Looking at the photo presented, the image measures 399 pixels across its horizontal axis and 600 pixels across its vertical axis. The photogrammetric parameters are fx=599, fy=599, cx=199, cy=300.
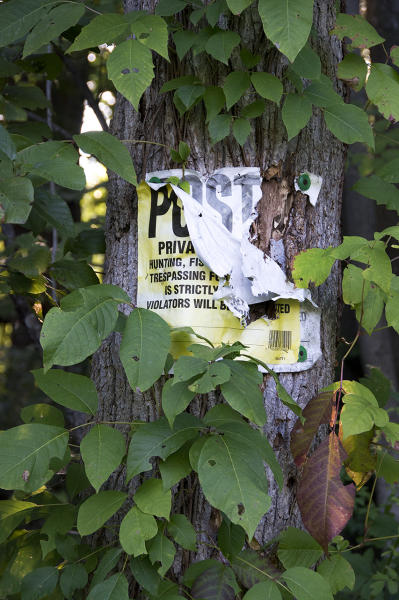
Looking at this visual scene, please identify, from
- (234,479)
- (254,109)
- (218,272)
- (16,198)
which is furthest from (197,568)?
(254,109)

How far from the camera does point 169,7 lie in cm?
164

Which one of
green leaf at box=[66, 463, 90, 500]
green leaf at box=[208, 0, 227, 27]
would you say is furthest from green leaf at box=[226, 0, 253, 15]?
green leaf at box=[66, 463, 90, 500]

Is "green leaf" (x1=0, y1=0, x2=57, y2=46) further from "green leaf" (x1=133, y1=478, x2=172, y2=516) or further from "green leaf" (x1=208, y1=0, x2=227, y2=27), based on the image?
"green leaf" (x1=133, y1=478, x2=172, y2=516)

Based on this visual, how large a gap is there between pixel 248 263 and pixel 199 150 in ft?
1.20

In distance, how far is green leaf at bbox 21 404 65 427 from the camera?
1816 mm

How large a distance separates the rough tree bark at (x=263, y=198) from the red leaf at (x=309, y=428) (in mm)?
126

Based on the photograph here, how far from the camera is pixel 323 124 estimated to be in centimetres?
184

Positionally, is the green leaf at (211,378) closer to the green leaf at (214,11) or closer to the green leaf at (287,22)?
the green leaf at (287,22)

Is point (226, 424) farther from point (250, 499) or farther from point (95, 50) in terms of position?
point (95, 50)

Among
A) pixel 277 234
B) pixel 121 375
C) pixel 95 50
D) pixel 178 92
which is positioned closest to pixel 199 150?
pixel 178 92

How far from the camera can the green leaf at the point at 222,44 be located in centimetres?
157

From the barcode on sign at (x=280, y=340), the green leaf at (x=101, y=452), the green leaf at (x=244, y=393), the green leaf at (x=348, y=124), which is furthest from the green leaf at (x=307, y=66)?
the green leaf at (x=101, y=452)

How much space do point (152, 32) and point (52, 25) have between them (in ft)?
1.05

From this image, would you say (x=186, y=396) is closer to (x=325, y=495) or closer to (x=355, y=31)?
(x=325, y=495)
